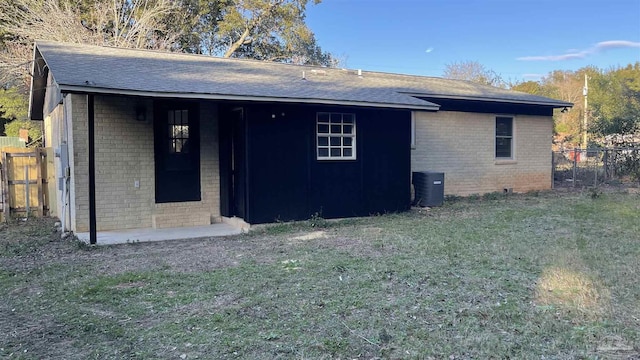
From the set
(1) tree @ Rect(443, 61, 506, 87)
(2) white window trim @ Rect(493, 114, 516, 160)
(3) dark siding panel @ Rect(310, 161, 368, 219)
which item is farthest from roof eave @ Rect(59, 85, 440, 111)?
(1) tree @ Rect(443, 61, 506, 87)

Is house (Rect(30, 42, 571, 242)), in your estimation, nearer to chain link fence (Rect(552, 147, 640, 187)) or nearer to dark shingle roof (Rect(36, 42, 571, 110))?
dark shingle roof (Rect(36, 42, 571, 110))

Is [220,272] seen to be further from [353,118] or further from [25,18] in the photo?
[25,18]

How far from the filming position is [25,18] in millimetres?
19656

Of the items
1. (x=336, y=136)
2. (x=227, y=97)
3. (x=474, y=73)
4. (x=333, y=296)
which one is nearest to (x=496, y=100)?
(x=336, y=136)

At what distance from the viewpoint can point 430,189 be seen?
39.8ft

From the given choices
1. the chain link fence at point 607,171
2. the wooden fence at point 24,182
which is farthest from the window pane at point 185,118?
the chain link fence at point 607,171

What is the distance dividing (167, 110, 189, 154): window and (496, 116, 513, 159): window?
9.71 metres

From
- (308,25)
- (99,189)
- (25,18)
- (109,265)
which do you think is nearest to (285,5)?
(308,25)

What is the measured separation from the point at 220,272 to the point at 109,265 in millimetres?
1739

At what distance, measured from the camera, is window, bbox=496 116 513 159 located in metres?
15.0

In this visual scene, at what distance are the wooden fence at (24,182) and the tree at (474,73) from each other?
109 ft

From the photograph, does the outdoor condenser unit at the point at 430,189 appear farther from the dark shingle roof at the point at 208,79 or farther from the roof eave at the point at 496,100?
the roof eave at the point at 496,100

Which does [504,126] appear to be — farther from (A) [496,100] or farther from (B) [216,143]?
(B) [216,143]

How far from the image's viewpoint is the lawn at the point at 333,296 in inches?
151
